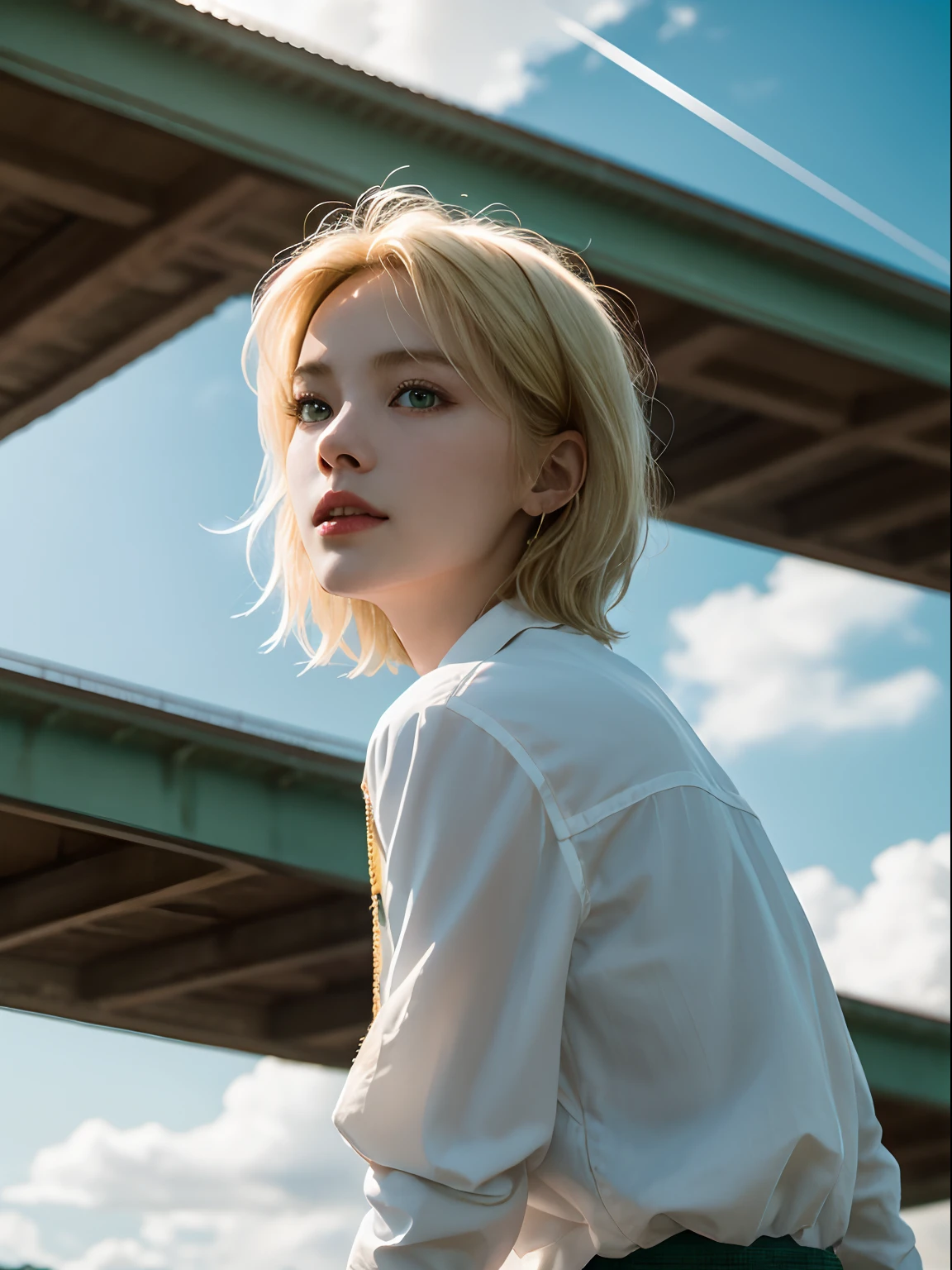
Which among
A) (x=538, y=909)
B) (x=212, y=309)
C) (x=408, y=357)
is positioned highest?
(x=212, y=309)

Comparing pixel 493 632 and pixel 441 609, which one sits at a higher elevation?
pixel 441 609

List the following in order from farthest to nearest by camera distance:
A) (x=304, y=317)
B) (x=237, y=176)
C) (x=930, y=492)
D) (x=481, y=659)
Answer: (x=930, y=492), (x=237, y=176), (x=304, y=317), (x=481, y=659)

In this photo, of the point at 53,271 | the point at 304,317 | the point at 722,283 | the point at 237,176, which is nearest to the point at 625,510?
the point at 304,317

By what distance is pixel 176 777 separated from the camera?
46.2ft

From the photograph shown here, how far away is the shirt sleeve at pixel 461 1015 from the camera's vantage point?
65.9 inches

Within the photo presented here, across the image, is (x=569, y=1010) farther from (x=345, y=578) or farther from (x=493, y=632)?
(x=345, y=578)

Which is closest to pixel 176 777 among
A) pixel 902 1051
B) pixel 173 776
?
pixel 173 776

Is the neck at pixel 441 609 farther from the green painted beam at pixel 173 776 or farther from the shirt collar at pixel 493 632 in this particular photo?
the green painted beam at pixel 173 776

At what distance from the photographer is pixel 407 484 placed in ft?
7.34

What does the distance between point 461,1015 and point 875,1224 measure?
76 centimetres

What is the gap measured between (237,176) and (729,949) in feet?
29.9

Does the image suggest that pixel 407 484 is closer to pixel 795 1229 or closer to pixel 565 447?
pixel 565 447

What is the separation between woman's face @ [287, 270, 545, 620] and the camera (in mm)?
2230

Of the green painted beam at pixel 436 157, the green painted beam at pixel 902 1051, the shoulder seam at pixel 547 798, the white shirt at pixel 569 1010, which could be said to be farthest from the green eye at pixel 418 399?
the green painted beam at pixel 902 1051
